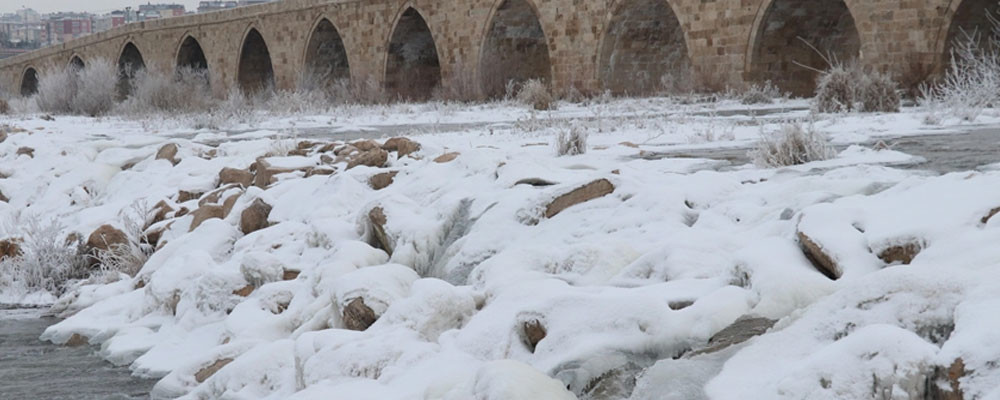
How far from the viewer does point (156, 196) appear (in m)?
8.19

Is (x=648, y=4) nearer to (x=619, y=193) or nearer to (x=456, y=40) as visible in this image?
(x=456, y=40)

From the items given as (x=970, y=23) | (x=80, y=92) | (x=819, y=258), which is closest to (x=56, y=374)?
(x=819, y=258)

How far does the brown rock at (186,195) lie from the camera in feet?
26.3

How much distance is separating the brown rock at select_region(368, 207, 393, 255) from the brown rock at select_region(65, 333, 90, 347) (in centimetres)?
167

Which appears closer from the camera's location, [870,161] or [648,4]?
[870,161]

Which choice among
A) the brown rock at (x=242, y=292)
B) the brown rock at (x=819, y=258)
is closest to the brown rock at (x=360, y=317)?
the brown rock at (x=242, y=292)

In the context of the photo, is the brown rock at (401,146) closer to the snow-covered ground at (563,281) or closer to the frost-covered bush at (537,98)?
the snow-covered ground at (563,281)

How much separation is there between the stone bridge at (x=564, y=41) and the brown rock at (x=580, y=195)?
9413 millimetres

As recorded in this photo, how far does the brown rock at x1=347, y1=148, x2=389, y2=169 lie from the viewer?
7.19 meters

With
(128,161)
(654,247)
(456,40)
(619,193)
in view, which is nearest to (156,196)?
(128,161)

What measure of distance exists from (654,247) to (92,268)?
485 centimetres

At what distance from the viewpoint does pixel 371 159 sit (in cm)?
720

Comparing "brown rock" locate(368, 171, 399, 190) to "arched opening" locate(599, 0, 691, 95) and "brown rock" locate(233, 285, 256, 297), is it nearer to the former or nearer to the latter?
"brown rock" locate(233, 285, 256, 297)

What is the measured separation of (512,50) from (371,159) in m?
14.6
